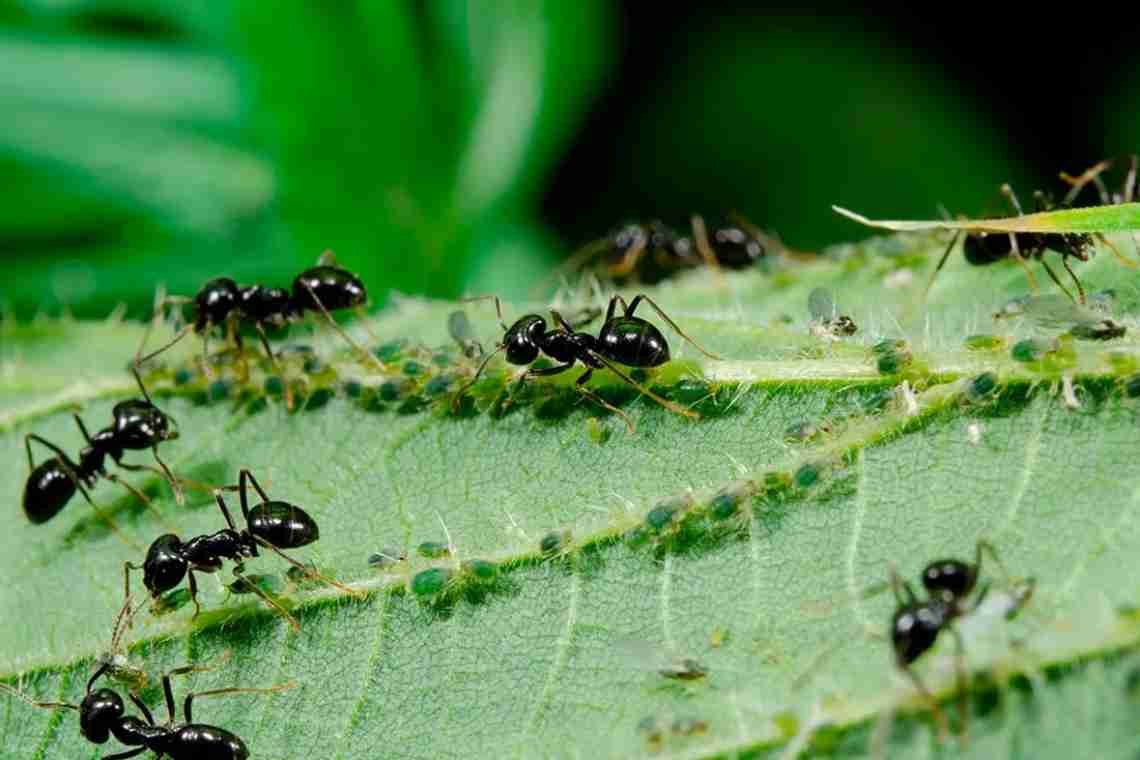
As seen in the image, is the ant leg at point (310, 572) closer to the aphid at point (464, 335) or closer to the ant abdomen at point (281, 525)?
the ant abdomen at point (281, 525)

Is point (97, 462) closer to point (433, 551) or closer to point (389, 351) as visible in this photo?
point (389, 351)

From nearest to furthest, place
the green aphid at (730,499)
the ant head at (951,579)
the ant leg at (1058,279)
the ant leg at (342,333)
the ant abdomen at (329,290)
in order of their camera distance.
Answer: the ant head at (951,579) → the green aphid at (730,499) → the ant leg at (1058,279) → the ant leg at (342,333) → the ant abdomen at (329,290)

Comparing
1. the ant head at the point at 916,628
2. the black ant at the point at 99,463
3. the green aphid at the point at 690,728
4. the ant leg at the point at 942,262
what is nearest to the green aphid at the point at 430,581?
the green aphid at the point at 690,728

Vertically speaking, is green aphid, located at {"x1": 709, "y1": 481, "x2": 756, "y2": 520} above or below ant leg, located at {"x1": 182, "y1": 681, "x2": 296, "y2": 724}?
above

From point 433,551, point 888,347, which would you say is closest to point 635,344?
point 888,347

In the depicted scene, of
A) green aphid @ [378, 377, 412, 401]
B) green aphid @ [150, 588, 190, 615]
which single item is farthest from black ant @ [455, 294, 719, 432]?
green aphid @ [150, 588, 190, 615]

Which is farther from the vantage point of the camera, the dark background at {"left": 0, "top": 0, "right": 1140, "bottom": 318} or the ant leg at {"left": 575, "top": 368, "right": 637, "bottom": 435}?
the dark background at {"left": 0, "top": 0, "right": 1140, "bottom": 318}

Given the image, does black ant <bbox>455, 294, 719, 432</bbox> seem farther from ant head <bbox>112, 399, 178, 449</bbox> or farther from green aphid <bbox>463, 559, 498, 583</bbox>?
ant head <bbox>112, 399, 178, 449</bbox>
